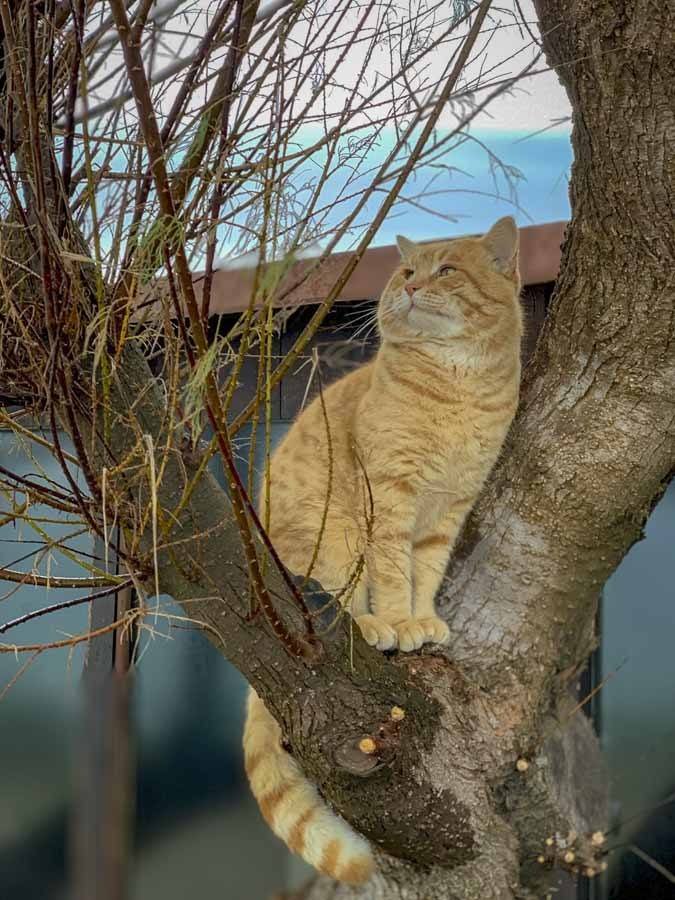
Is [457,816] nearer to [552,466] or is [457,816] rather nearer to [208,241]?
[552,466]

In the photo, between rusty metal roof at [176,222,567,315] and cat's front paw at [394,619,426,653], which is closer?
cat's front paw at [394,619,426,653]

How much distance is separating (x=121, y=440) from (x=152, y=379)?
4.5 inches

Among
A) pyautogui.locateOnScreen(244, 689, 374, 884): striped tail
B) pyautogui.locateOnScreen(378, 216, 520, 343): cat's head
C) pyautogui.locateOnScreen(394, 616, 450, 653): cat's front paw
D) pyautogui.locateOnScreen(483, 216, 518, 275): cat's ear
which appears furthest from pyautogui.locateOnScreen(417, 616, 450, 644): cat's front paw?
pyautogui.locateOnScreen(483, 216, 518, 275): cat's ear

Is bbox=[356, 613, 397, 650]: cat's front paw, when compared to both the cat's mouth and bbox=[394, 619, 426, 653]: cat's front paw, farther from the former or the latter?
the cat's mouth

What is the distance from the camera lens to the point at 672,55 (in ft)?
3.82

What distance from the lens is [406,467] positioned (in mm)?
1402

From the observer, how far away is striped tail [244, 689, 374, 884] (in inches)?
52.9

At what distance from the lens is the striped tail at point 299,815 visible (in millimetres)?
1345

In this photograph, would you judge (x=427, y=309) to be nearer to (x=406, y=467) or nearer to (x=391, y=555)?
(x=406, y=467)

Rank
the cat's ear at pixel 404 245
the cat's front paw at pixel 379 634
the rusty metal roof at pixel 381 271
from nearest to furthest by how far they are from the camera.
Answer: the cat's front paw at pixel 379 634
the cat's ear at pixel 404 245
the rusty metal roof at pixel 381 271

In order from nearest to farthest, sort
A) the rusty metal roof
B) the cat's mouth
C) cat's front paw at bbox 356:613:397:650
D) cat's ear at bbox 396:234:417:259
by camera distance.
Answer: cat's front paw at bbox 356:613:397:650
the cat's mouth
cat's ear at bbox 396:234:417:259
the rusty metal roof

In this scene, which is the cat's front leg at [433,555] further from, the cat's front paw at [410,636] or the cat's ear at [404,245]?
the cat's ear at [404,245]

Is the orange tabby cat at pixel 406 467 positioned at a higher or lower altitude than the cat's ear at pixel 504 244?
lower

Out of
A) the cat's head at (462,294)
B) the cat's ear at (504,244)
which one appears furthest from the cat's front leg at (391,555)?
the cat's ear at (504,244)
